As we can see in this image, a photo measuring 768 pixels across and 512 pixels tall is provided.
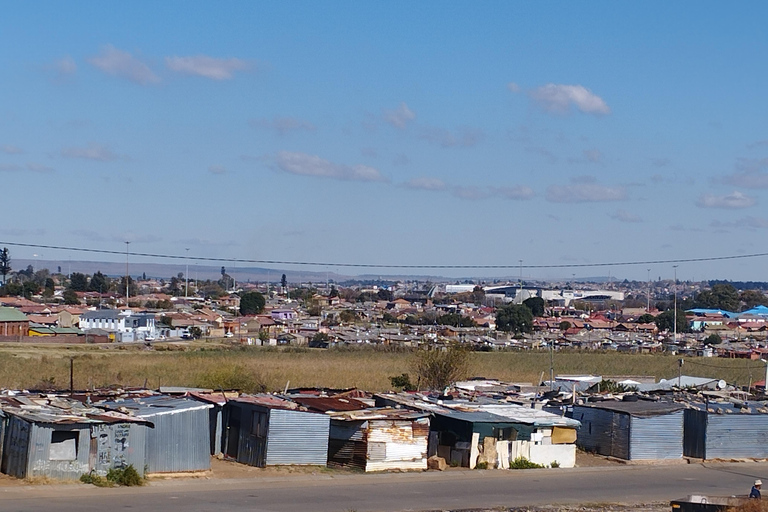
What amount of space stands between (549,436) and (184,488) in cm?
1207

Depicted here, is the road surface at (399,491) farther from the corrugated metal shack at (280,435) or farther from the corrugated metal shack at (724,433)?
the corrugated metal shack at (724,433)

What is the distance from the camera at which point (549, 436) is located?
31.2m

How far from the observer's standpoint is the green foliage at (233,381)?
4556 cm

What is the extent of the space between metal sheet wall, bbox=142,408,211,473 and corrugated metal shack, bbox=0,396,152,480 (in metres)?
0.54

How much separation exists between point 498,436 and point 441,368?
21.1m

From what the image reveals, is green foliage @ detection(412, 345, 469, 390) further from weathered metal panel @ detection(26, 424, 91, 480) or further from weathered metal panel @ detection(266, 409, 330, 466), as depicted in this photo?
weathered metal panel @ detection(26, 424, 91, 480)

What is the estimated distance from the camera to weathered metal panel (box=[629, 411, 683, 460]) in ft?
108

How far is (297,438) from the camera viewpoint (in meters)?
28.4

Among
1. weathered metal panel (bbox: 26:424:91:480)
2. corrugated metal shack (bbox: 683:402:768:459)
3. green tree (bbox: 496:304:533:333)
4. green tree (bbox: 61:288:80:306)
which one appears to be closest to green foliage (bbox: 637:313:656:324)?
green tree (bbox: 496:304:533:333)

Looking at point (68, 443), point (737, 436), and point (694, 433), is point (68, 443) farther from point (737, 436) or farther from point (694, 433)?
point (737, 436)

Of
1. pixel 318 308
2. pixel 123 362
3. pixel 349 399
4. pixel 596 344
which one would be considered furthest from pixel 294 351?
pixel 318 308

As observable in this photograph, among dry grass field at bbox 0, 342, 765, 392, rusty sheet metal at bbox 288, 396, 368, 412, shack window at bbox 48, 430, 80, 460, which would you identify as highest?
rusty sheet metal at bbox 288, 396, 368, 412

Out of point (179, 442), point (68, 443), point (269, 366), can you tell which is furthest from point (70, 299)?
point (68, 443)

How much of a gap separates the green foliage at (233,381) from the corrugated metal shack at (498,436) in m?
14.7
